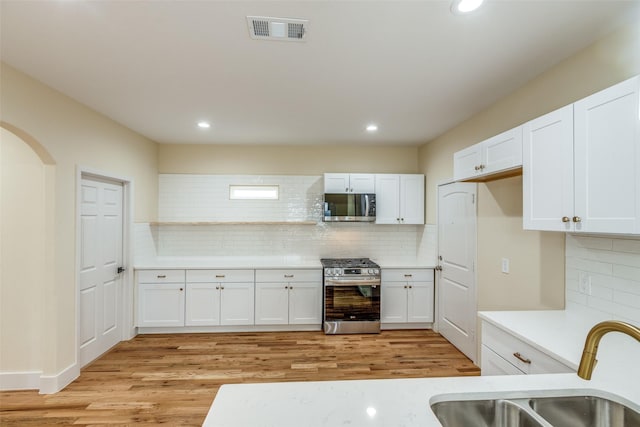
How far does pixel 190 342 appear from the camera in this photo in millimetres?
3768

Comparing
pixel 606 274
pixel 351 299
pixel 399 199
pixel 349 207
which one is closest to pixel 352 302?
pixel 351 299

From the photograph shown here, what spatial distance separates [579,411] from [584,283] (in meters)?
1.16

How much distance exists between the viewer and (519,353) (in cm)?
168

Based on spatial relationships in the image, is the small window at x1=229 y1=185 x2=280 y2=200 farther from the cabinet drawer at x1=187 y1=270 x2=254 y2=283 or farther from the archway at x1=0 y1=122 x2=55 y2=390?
the archway at x1=0 y1=122 x2=55 y2=390

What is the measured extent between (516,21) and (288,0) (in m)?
1.22

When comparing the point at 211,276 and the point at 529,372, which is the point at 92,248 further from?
the point at 529,372

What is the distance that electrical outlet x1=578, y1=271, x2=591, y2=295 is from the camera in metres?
1.91

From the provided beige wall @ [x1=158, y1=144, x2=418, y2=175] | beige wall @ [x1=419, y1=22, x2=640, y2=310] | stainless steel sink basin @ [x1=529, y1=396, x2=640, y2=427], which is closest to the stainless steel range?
beige wall @ [x1=419, y1=22, x2=640, y2=310]

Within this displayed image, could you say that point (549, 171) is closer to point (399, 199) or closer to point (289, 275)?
point (399, 199)

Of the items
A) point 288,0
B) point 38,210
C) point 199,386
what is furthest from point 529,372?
point 38,210

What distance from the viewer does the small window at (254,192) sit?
15.0 feet

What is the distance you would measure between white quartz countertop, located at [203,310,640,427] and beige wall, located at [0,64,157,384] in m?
2.48

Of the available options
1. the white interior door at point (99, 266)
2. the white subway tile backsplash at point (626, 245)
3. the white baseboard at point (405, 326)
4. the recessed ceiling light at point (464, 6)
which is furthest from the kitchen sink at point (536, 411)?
the white interior door at point (99, 266)

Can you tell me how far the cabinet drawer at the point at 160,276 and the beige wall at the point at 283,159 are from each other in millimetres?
1465
